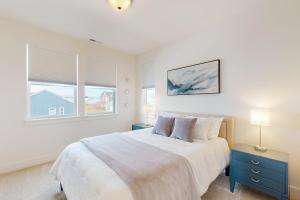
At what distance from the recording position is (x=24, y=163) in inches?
111

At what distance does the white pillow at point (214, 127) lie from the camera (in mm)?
2508

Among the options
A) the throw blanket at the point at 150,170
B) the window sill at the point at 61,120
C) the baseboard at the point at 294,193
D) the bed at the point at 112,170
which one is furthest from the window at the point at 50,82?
the baseboard at the point at 294,193

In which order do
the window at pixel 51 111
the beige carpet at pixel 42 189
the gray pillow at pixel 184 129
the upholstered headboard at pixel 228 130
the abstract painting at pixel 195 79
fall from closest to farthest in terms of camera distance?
the beige carpet at pixel 42 189 < the gray pillow at pixel 184 129 < the upholstered headboard at pixel 228 130 < the abstract painting at pixel 195 79 < the window at pixel 51 111

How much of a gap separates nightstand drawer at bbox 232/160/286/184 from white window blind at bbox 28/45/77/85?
11.4 feet

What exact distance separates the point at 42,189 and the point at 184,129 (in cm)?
223

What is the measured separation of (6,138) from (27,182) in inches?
36.3

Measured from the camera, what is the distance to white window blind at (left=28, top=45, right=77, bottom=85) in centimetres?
295

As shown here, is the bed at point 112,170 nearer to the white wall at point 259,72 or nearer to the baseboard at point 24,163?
the white wall at point 259,72

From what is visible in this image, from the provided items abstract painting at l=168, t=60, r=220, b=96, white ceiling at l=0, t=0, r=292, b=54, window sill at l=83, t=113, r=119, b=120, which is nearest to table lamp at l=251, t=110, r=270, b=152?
abstract painting at l=168, t=60, r=220, b=96

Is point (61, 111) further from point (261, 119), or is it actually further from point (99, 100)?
point (261, 119)

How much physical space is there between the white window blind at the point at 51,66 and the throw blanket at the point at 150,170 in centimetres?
189

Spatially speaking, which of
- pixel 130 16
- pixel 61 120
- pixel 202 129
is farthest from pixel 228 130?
pixel 61 120

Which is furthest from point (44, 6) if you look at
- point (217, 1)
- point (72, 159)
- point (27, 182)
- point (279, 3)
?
point (279, 3)

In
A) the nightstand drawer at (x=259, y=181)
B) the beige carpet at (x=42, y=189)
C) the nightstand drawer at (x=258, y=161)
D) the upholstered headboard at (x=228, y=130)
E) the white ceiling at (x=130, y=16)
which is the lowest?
the beige carpet at (x=42, y=189)
